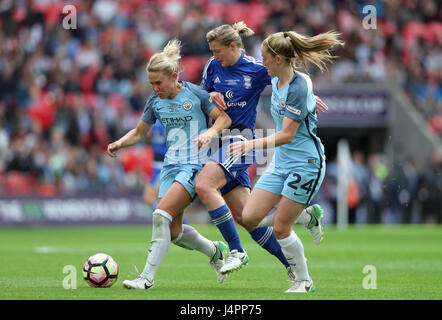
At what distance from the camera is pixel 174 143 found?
27.6 ft

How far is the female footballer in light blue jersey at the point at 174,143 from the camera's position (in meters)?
8.05

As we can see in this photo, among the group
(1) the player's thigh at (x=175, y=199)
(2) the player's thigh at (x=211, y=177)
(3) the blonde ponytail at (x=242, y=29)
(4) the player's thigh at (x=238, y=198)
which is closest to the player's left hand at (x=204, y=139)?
(2) the player's thigh at (x=211, y=177)

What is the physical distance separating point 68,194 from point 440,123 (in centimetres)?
1059

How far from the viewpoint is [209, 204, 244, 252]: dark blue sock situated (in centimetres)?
819

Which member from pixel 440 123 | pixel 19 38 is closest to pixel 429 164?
pixel 440 123

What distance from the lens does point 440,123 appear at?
2427 centimetres

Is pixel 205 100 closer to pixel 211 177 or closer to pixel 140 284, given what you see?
pixel 211 177

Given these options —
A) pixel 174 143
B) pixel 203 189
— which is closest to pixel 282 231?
pixel 203 189

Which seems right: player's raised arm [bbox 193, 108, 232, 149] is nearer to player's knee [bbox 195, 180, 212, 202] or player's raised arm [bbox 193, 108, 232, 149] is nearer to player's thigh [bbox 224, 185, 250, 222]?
player's knee [bbox 195, 180, 212, 202]

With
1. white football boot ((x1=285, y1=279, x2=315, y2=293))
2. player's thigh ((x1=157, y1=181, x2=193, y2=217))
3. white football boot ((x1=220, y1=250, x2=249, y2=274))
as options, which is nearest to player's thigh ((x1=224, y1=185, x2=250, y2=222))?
white football boot ((x1=220, y1=250, x2=249, y2=274))

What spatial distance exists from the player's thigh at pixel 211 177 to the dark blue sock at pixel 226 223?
0.74 feet

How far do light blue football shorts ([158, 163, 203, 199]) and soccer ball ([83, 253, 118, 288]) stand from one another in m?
0.82

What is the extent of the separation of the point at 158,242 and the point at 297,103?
6.09 ft
